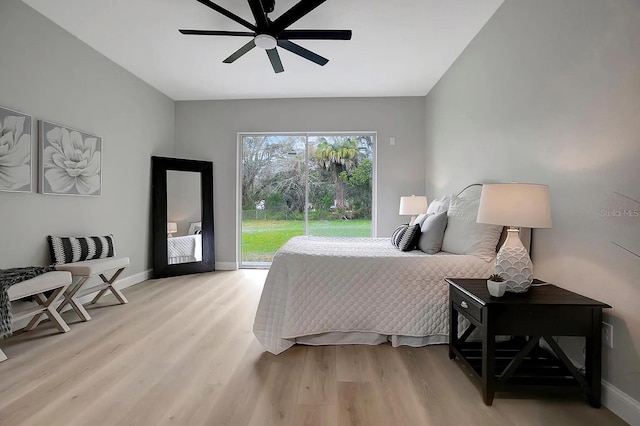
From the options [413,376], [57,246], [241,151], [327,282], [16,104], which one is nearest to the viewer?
[413,376]

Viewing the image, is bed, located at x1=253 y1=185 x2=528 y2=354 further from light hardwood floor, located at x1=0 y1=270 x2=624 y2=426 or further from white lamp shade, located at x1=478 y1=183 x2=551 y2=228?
white lamp shade, located at x1=478 y1=183 x2=551 y2=228

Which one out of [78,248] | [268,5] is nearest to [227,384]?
[78,248]

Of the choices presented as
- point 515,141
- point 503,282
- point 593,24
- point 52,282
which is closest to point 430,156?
point 515,141

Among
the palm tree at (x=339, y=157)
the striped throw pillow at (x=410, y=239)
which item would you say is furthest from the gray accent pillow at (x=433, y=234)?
the palm tree at (x=339, y=157)

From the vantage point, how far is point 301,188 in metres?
4.93

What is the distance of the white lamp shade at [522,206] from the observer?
66.2 inches

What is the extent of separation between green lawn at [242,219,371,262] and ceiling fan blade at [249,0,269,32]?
2996 millimetres

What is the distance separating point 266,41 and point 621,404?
3.17 metres

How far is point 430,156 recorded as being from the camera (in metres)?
4.49

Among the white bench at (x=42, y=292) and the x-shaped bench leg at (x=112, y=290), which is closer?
the white bench at (x=42, y=292)

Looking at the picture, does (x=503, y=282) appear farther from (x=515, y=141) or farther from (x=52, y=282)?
(x=52, y=282)

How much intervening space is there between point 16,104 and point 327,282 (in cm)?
294

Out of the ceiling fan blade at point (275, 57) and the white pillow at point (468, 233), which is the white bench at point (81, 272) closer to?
the ceiling fan blade at point (275, 57)

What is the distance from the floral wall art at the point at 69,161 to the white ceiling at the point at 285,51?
1.01 m
